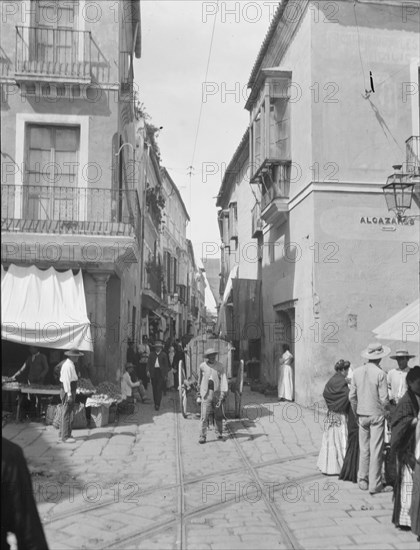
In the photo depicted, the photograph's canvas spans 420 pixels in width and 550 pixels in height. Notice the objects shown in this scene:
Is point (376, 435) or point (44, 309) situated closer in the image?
point (376, 435)

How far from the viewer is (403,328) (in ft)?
26.8

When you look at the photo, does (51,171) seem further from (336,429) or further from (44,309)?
(336,429)

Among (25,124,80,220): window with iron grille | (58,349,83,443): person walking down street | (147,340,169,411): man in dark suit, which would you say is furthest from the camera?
(147,340,169,411): man in dark suit

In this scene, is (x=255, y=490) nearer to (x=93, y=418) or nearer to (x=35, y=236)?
(x=93, y=418)

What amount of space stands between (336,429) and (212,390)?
329 centimetres

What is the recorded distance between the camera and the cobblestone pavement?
19.9ft

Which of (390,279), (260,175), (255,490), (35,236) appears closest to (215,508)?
(255,490)

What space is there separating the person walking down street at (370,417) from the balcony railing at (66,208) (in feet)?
26.0

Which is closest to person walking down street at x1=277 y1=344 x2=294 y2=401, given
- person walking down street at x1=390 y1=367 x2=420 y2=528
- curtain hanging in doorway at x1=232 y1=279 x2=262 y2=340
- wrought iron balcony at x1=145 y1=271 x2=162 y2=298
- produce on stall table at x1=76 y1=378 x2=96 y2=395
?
curtain hanging in doorway at x1=232 y1=279 x2=262 y2=340

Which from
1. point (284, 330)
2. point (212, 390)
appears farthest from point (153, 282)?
point (212, 390)

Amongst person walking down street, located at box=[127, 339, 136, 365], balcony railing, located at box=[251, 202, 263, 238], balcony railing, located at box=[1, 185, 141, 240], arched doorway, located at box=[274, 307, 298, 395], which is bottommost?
person walking down street, located at box=[127, 339, 136, 365]

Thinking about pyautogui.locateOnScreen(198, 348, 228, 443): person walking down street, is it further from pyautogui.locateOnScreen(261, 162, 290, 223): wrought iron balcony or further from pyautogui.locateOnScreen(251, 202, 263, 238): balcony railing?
pyautogui.locateOnScreen(251, 202, 263, 238): balcony railing

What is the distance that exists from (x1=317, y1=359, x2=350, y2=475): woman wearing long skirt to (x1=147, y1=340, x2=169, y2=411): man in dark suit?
7533 mm

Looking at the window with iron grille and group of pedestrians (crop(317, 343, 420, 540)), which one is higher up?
the window with iron grille
